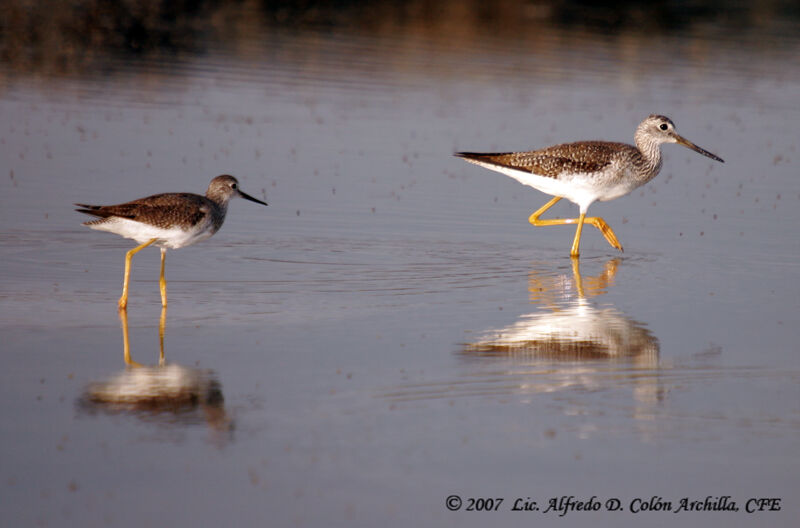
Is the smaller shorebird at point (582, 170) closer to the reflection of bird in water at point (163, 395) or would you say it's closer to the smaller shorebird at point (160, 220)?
the smaller shorebird at point (160, 220)

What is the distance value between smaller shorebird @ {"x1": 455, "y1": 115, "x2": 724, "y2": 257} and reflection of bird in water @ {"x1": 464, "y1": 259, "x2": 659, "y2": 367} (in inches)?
118

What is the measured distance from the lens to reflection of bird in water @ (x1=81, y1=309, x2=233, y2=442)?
28.3 ft

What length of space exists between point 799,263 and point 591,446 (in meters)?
7.37

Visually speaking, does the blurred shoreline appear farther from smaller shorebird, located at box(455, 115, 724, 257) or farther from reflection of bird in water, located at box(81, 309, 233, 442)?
reflection of bird in water, located at box(81, 309, 233, 442)

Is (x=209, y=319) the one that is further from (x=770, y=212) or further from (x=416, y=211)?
(x=770, y=212)

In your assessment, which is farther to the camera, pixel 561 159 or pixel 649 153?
pixel 649 153

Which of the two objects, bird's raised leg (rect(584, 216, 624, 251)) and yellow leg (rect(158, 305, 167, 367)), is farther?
bird's raised leg (rect(584, 216, 624, 251))

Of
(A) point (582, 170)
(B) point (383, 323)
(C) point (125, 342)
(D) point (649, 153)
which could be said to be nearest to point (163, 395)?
(C) point (125, 342)

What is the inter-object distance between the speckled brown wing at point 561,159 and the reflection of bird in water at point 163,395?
7.06 meters

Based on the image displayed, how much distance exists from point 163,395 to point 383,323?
299 cm

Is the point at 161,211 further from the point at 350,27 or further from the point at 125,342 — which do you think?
the point at 350,27

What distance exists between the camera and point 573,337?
1109 cm

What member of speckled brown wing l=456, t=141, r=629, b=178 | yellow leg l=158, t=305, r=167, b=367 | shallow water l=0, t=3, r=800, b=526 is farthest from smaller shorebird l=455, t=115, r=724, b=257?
yellow leg l=158, t=305, r=167, b=367

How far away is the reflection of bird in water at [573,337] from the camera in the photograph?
34.5 feet
